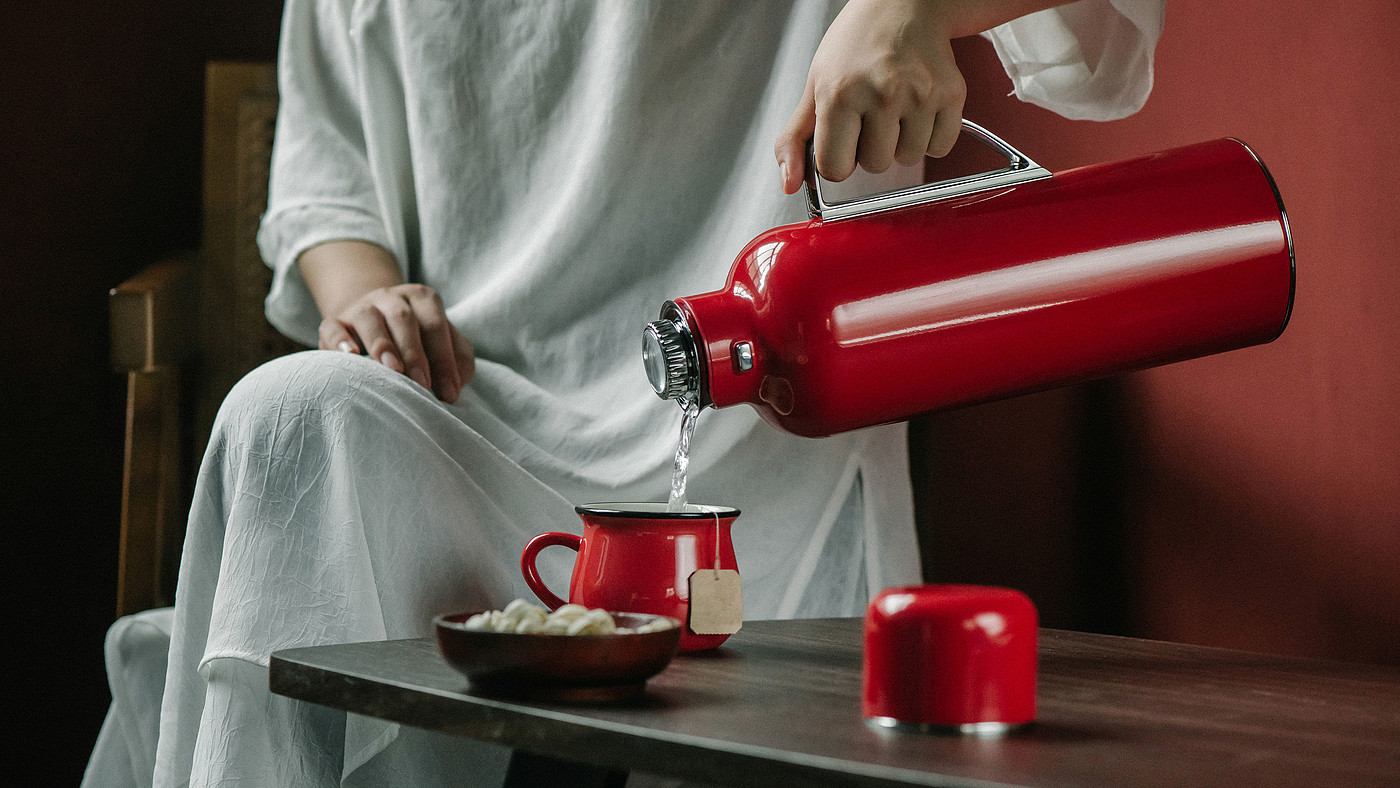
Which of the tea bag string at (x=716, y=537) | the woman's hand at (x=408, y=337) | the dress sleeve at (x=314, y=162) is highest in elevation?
the dress sleeve at (x=314, y=162)

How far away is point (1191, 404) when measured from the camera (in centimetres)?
109

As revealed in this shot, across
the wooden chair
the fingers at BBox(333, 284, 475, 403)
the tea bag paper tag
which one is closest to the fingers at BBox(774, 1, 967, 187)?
the tea bag paper tag

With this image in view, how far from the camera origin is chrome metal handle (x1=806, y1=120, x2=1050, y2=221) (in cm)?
71

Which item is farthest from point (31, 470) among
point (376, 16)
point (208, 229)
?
point (376, 16)

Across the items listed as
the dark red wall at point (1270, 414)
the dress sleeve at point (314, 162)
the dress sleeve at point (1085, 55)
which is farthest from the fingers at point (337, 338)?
the dark red wall at point (1270, 414)

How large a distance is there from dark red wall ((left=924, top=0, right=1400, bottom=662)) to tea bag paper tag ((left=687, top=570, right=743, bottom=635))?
1.81 ft

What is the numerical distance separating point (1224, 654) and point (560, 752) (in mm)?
474

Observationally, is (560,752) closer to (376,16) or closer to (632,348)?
(632,348)

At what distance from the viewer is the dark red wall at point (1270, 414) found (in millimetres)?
920

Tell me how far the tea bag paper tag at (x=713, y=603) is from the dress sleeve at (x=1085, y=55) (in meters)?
0.50

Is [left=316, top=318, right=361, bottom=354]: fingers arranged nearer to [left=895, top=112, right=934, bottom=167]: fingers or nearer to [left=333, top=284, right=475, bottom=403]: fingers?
[left=333, top=284, right=475, bottom=403]: fingers

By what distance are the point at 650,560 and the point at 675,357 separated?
0.12 metres

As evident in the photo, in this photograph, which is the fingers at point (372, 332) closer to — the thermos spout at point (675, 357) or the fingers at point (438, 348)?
the fingers at point (438, 348)

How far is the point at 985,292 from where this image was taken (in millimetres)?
692
